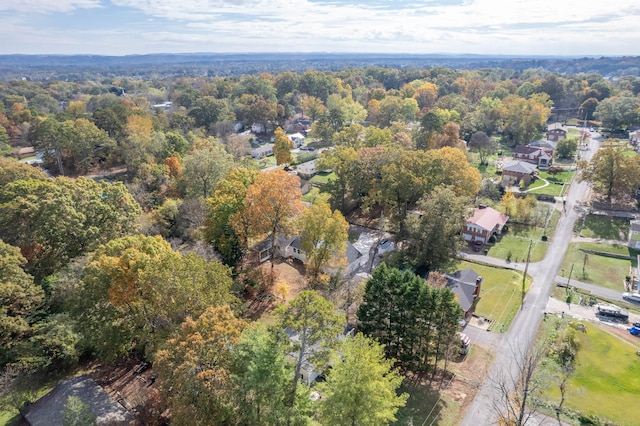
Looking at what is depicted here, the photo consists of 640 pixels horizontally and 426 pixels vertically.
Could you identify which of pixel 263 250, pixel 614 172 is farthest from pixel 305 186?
pixel 614 172

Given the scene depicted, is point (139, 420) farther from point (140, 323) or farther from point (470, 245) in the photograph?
point (470, 245)

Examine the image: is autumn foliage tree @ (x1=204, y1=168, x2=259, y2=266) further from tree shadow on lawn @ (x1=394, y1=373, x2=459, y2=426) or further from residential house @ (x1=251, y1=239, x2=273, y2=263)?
tree shadow on lawn @ (x1=394, y1=373, x2=459, y2=426)

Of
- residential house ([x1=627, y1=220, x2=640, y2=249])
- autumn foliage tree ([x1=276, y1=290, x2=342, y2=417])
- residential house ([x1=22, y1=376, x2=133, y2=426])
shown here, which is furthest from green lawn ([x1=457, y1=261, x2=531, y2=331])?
residential house ([x1=22, y1=376, x2=133, y2=426])

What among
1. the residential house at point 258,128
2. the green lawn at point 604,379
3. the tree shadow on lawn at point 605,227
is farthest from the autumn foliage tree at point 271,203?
the residential house at point 258,128

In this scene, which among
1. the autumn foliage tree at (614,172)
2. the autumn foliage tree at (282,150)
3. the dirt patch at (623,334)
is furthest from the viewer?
the autumn foliage tree at (282,150)

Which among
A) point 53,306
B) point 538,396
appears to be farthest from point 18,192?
point 538,396

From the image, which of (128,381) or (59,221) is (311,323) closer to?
(128,381)

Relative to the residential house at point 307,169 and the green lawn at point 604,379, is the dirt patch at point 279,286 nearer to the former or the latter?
the green lawn at point 604,379
